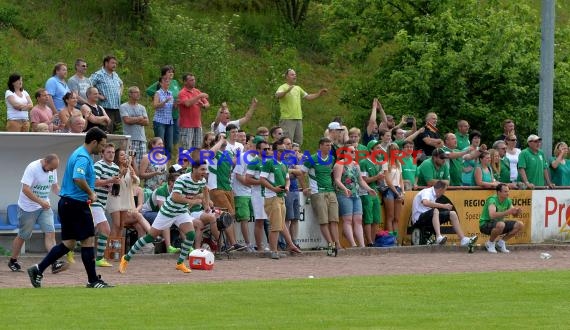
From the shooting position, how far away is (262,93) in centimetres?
3591

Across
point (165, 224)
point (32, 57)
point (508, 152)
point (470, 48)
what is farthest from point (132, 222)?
point (470, 48)

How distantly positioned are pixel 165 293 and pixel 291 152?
25.0ft

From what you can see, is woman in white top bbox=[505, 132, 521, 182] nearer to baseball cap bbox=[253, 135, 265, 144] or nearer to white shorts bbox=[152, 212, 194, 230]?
baseball cap bbox=[253, 135, 265, 144]

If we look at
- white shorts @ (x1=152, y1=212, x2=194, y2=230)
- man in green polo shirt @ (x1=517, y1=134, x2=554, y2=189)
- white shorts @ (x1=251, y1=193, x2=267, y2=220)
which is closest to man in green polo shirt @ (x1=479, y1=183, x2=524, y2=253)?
man in green polo shirt @ (x1=517, y1=134, x2=554, y2=189)

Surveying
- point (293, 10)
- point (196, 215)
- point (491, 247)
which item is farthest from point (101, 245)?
point (293, 10)

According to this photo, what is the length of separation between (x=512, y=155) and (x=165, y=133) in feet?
25.3

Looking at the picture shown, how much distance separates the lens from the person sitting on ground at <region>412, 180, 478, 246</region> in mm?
24891

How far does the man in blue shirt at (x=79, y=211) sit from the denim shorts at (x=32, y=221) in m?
2.59

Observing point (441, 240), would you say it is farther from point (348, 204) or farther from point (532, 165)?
point (532, 165)

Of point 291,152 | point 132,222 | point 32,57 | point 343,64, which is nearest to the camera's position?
point 132,222

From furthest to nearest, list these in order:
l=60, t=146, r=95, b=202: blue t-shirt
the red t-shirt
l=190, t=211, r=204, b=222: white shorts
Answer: the red t-shirt, l=190, t=211, r=204, b=222: white shorts, l=60, t=146, r=95, b=202: blue t-shirt

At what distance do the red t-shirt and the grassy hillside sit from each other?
4821 mm

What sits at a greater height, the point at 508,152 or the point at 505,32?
the point at 505,32

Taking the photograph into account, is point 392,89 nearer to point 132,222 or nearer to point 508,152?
point 508,152
